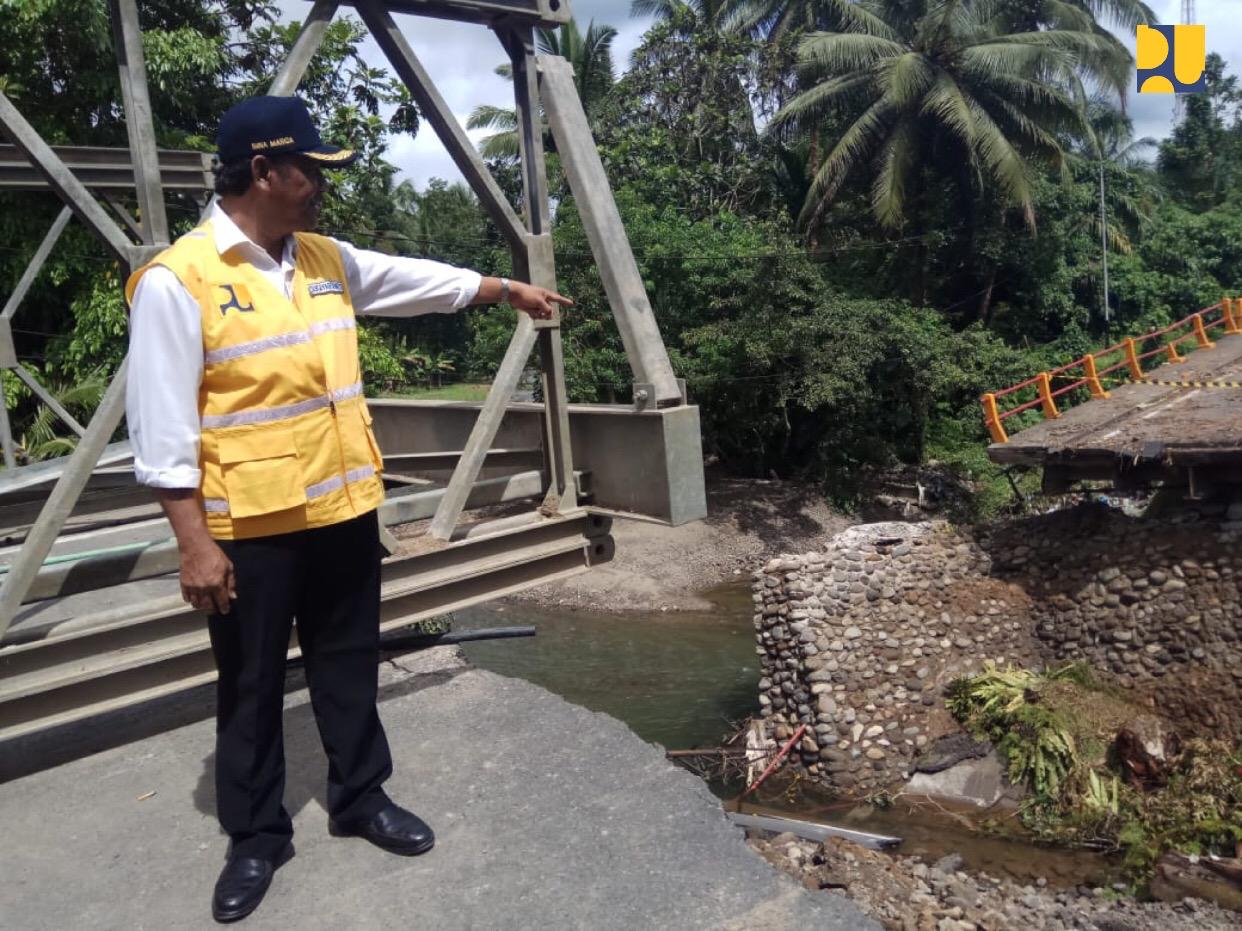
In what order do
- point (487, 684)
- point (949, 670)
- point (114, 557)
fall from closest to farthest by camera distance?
point (114, 557) < point (487, 684) < point (949, 670)

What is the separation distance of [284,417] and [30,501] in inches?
143

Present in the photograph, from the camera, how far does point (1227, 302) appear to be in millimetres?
19484

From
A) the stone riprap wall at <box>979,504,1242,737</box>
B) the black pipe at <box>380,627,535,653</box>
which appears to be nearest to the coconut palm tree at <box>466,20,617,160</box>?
the stone riprap wall at <box>979,504,1242,737</box>

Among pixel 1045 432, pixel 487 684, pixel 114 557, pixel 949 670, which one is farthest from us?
pixel 1045 432

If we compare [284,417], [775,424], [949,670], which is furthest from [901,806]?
[775,424]

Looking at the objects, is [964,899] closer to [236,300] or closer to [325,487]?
[325,487]

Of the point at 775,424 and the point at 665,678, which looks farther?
the point at 775,424

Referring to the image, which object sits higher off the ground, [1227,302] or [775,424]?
[1227,302]

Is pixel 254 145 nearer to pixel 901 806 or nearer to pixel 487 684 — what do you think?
pixel 487 684

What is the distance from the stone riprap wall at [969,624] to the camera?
10.6 meters

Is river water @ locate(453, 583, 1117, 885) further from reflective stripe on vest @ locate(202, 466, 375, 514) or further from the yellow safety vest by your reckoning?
the yellow safety vest

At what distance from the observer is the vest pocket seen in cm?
245

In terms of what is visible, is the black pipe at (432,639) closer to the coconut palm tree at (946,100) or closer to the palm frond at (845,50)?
the coconut palm tree at (946,100)

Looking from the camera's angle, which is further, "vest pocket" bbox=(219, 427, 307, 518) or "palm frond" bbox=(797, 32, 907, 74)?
"palm frond" bbox=(797, 32, 907, 74)
